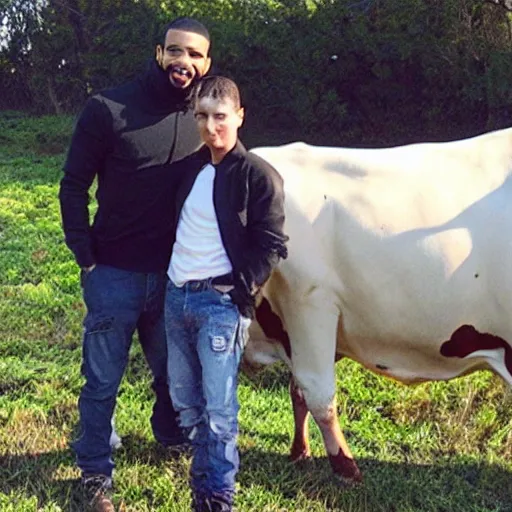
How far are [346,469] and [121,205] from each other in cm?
136

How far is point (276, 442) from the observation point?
369cm

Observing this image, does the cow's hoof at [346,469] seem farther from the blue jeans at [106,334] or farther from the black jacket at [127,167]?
the black jacket at [127,167]

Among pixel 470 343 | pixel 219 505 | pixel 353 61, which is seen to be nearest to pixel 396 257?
pixel 470 343

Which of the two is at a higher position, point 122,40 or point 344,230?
point 122,40

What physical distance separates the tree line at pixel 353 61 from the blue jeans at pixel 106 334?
8.96 meters

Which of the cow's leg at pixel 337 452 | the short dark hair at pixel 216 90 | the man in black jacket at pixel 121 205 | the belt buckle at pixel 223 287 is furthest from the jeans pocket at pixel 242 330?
the short dark hair at pixel 216 90

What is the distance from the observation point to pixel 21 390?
4219mm

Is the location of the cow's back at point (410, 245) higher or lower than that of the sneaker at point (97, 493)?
higher

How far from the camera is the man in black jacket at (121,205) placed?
2877 mm

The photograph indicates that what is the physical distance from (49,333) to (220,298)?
8.70ft

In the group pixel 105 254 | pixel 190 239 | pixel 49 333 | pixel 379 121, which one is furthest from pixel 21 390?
pixel 379 121

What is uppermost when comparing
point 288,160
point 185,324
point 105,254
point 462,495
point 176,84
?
point 176,84

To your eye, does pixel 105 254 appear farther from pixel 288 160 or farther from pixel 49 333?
pixel 49 333

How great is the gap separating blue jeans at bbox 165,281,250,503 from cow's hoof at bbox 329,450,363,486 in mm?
583
